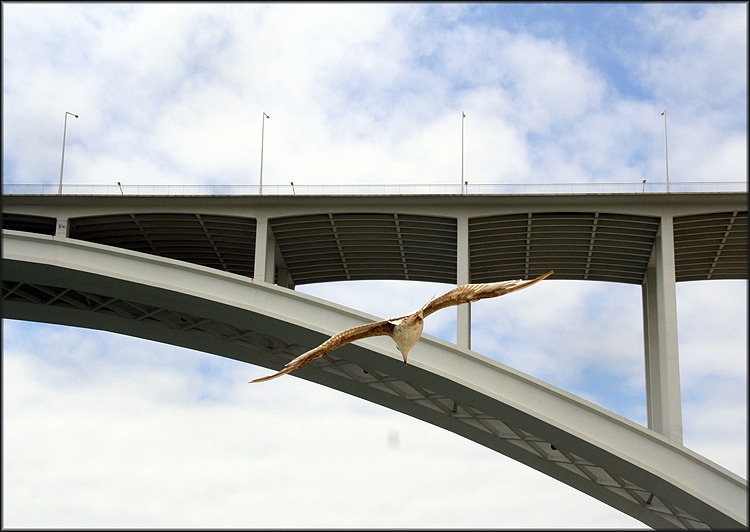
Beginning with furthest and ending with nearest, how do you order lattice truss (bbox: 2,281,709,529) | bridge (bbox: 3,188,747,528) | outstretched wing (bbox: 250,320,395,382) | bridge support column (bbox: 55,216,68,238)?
1. bridge support column (bbox: 55,216,68,238)
2. lattice truss (bbox: 2,281,709,529)
3. bridge (bbox: 3,188,747,528)
4. outstretched wing (bbox: 250,320,395,382)

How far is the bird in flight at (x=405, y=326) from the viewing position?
12.8 m

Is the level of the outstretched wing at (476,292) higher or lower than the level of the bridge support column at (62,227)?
lower

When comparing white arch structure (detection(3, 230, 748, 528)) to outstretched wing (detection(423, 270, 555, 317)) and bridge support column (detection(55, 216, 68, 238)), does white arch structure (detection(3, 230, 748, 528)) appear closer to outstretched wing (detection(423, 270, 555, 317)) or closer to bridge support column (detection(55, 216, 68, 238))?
bridge support column (detection(55, 216, 68, 238))

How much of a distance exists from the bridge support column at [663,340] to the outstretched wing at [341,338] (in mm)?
11921

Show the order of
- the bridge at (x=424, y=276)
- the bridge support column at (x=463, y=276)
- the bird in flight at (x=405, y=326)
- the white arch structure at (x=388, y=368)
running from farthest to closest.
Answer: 1. the bridge support column at (x=463, y=276)
2. the bridge at (x=424, y=276)
3. the white arch structure at (x=388, y=368)
4. the bird in flight at (x=405, y=326)

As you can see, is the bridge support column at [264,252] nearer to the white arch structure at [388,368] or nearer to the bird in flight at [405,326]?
the white arch structure at [388,368]

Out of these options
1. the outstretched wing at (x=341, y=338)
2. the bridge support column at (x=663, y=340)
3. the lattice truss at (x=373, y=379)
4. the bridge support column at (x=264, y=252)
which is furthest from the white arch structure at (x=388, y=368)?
the outstretched wing at (x=341, y=338)

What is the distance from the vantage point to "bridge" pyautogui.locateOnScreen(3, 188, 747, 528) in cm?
2362

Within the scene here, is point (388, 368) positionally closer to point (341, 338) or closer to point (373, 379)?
point (373, 379)

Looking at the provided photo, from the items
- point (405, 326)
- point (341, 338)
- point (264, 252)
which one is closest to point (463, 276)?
point (264, 252)

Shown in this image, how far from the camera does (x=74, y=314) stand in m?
31.0

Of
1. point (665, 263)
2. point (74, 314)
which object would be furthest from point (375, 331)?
point (74, 314)

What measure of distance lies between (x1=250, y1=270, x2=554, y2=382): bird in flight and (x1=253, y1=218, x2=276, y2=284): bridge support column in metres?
11.1

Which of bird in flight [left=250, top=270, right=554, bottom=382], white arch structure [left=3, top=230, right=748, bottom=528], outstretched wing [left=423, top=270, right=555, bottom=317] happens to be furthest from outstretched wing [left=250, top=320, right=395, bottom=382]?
white arch structure [left=3, top=230, right=748, bottom=528]
